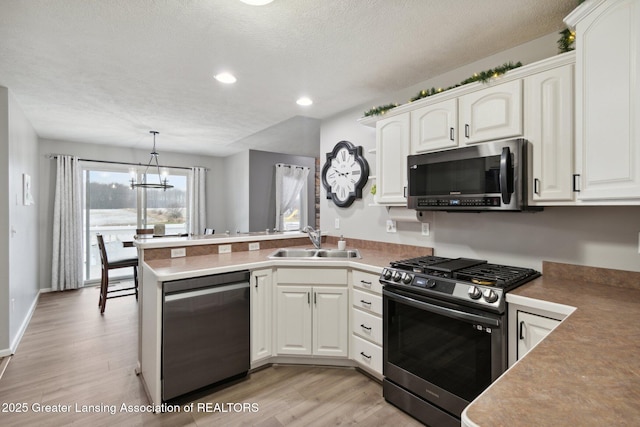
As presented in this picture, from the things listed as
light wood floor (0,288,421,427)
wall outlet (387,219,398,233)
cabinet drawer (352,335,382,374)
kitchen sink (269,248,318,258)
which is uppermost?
wall outlet (387,219,398,233)

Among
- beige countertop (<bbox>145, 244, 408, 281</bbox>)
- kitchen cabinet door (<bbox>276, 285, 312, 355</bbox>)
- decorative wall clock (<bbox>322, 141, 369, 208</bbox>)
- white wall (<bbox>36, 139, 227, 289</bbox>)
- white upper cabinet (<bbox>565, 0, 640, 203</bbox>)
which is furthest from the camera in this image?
white wall (<bbox>36, 139, 227, 289</bbox>)

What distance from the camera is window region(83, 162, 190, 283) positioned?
542 cm

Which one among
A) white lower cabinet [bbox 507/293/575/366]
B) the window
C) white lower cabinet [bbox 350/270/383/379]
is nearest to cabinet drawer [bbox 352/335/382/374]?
white lower cabinet [bbox 350/270/383/379]

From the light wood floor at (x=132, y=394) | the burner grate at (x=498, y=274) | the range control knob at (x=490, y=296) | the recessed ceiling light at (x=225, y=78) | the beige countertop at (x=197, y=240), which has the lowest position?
the light wood floor at (x=132, y=394)

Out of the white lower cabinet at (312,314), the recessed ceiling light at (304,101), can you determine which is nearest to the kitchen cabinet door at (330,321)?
the white lower cabinet at (312,314)

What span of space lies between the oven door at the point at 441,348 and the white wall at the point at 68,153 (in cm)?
543

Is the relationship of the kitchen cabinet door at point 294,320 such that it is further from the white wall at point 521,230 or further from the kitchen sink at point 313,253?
the white wall at point 521,230

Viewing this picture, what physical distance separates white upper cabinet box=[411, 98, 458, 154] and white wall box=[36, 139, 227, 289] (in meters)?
5.22

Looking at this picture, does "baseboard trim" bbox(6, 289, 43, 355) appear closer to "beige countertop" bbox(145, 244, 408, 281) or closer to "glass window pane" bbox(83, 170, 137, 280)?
"glass window pane" bbox(83, 170, 137, 280)

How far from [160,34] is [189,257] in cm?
168

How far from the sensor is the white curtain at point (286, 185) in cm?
638

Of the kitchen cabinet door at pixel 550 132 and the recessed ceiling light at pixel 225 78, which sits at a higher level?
the recessed ceiling light at pixel 225 78

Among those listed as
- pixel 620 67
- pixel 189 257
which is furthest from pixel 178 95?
pixel 620 67

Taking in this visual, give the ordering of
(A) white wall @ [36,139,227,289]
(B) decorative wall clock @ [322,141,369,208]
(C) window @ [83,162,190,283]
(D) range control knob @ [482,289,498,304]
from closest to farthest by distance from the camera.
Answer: (D) range control knob @ [482,289,498,304] → (B) decorative wall clock @ [322,141,369,208] → (A) white wall @ [36,139,227,289] → (C) window @ [83,162,190,283]
